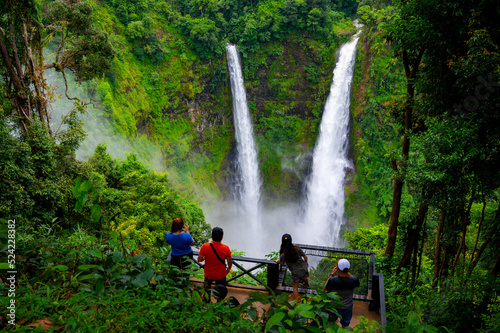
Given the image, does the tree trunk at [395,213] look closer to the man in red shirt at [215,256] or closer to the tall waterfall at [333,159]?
the man in red shirt at [215,256]

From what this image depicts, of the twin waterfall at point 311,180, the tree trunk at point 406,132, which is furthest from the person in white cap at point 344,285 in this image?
the twin waterfall at point 311,180

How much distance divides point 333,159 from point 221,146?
9.62 m

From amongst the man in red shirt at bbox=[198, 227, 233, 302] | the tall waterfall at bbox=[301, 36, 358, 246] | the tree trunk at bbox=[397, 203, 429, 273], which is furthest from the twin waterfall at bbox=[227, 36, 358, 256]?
the man in red shirt at bbox=[198, 227, 233, 302]

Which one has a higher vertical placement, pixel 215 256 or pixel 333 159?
pixel 333 159

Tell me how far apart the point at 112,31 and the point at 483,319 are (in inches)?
952

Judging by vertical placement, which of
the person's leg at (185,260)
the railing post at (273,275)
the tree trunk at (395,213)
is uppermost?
the tree trunk at (395,213)

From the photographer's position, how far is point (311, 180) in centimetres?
2633

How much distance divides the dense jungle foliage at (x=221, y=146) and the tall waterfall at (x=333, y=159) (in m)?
0.92

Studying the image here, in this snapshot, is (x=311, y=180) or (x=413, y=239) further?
(x=311, y=180)

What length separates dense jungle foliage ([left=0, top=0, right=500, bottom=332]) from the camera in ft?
7.42

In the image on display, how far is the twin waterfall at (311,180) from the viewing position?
80.0 feet

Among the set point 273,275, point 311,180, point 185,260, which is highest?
point 311,180

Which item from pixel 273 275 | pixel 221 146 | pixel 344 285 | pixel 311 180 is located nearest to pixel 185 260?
pixel 273 275

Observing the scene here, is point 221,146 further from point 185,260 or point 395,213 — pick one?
point 185,260
